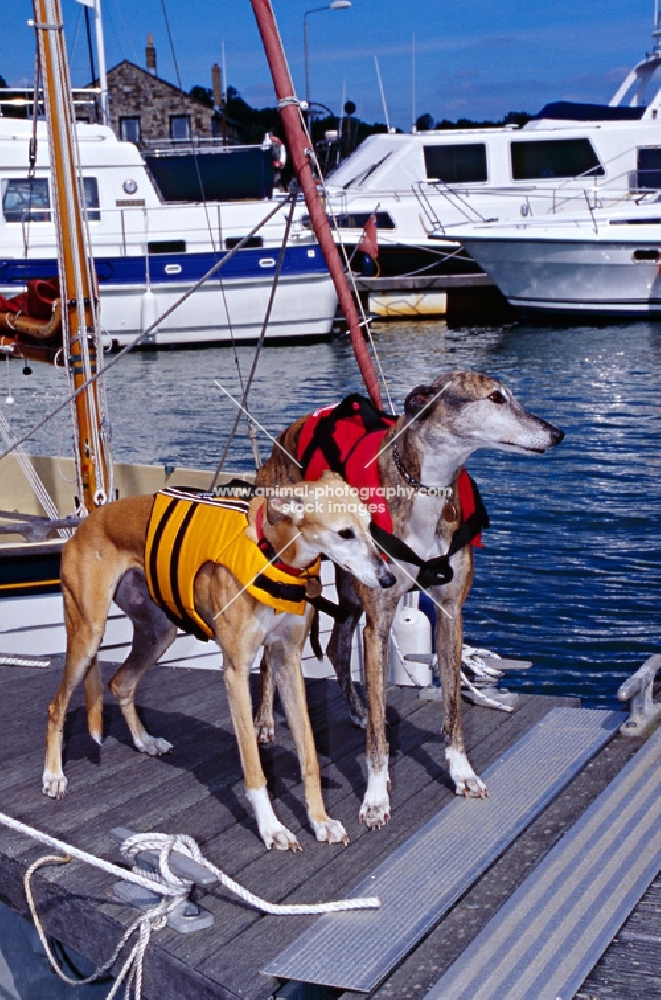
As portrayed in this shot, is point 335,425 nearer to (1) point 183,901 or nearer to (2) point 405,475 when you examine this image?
(2) point 405,475

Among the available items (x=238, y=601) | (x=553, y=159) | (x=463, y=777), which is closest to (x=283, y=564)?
(x=238, y=601)

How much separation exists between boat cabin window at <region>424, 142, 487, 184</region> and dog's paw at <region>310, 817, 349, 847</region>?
29.7 metres

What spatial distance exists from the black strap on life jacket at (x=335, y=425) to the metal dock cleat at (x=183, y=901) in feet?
5.99

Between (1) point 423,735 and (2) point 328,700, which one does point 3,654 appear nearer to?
(2) point 328,700

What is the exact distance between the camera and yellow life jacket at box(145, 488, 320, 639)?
4277mm

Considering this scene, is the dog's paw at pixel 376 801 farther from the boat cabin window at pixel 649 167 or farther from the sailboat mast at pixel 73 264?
the boat cabin window at pixel 649 167

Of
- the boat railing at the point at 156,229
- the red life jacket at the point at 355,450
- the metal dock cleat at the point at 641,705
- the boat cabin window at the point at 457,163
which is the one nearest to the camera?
the red life jacket at the point at 355,450

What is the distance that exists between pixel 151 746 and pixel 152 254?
22.0 metres

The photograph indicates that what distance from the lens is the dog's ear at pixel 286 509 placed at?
4.14 meters

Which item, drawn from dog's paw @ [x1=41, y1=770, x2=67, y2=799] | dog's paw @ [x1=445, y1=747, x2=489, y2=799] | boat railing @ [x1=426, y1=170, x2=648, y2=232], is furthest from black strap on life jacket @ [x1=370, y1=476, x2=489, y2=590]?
boat railing @ [x1=426, y1=170, x2=648, y2=232]

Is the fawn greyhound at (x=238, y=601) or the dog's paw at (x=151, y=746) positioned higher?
the fawn greyhound at (x=238, y=601)

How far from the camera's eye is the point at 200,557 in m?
4.51

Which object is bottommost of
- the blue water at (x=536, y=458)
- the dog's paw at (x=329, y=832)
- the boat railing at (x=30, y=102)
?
the blue water at (x=536, y=458)

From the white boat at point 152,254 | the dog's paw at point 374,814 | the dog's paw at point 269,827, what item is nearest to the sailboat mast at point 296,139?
the dog's paw at point 374,814
